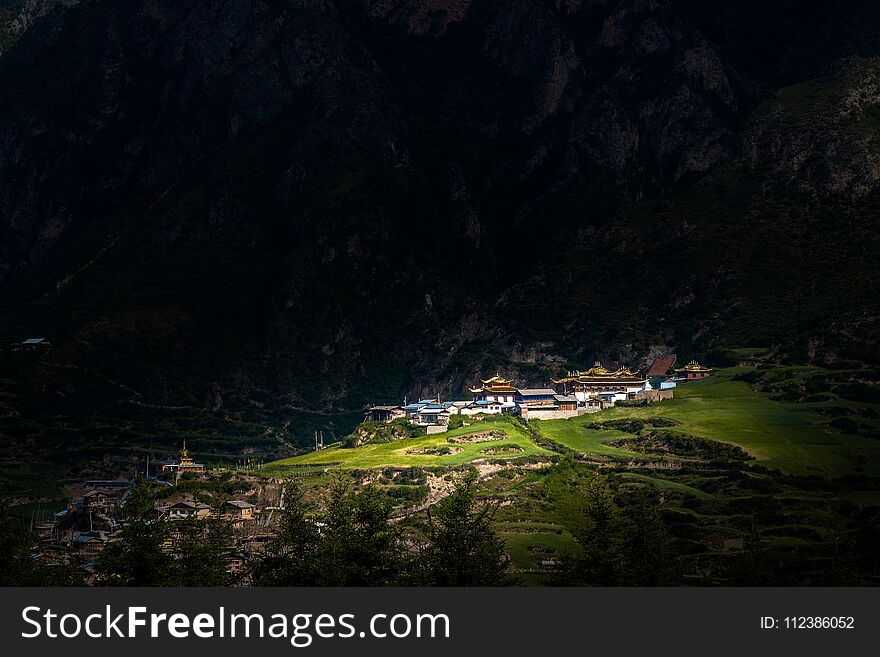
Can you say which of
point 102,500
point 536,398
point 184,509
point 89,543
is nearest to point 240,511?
point 184,509

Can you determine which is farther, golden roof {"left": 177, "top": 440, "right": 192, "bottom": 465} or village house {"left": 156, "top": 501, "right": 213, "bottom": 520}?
golden roof {"left": 177, "top": 440, "right": 192, "bottom": 465}

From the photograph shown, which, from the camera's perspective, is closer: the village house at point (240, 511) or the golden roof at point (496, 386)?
the village house at point (240, 511)

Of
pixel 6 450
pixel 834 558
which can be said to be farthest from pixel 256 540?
pixel 6 450

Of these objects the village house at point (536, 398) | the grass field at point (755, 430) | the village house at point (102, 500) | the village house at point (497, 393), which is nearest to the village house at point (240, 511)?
the village house at point (102, 500)

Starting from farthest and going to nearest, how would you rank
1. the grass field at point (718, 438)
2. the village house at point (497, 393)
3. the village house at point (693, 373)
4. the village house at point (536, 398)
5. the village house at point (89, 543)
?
the village house at point (693, 373) → the village house at point (497, 393) → the village house at point (536, 398) → the grass field at point (718, 438) → the village house at point (89, 543)

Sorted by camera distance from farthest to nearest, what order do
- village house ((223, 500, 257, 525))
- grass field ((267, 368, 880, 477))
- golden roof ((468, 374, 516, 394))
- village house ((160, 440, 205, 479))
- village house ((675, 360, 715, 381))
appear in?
village house ((675, 360, 715, 381))
golden roof ((468, 374, 516, 394))
village house ((160, 440, 205, 479))
grass field ((267, 368, 880, 477))
village house ((223, 500, 257, 525))

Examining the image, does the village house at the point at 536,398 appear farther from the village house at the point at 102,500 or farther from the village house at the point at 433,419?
the village house at the point at 102,500

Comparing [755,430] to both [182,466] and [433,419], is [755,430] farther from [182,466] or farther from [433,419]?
[182,466]

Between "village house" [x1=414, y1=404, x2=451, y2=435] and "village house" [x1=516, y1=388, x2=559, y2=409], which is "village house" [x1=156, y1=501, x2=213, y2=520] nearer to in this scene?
"village house" [x1=414, y1=404, x2=451, y2=435]

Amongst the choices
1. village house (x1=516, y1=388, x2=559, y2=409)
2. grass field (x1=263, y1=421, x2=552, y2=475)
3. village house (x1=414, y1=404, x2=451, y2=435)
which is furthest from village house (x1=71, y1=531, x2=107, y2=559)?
village house (x1=516, y1=388, x2=559, y2=409)

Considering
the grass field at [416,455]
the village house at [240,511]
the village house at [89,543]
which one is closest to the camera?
the village house at [89,543]

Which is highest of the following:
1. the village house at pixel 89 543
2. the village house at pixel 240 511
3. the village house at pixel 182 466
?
the village house at pixel 182 466
